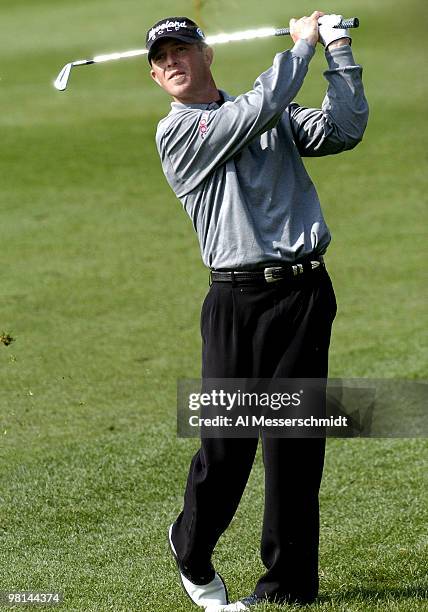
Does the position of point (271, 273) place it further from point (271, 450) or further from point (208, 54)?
point (208, 54)

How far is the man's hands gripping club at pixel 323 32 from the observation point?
4.41 meters

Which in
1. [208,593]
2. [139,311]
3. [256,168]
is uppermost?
[256,168]

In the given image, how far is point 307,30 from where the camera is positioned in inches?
174

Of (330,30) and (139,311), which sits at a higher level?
(330,30)

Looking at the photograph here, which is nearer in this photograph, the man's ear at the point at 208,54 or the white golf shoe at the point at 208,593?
the man's ear at the point at 208,54

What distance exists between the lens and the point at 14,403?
8.01 m

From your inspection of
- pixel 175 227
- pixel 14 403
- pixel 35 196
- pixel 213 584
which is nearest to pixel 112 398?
pixel 14 403

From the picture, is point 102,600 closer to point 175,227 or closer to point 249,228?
point 249,228

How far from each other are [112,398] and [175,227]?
487 centimetres

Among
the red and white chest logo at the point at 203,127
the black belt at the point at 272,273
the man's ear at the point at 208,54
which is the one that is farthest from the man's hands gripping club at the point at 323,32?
the black belt at the point at 272,273

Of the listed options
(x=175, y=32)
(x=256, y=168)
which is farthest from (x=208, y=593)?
(x=175, y=32)

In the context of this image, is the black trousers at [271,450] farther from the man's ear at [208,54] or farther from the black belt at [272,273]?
the man's ear at [208,54]

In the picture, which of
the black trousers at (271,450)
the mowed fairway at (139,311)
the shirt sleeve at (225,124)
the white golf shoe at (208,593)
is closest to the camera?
the shirt sleeve at (225,124)

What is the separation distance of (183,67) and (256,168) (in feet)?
1.46
